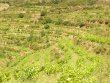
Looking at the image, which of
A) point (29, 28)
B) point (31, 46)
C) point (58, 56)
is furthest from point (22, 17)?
point (58, 56)

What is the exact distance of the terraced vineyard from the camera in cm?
2024

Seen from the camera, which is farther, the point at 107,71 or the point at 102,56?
the point at 102,56

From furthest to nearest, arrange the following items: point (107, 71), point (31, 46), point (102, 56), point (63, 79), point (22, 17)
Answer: point (22, 17), point (31, 46), point (102, 56), point (107, 71), point (63, 79)

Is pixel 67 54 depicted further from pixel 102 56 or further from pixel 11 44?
pixel 11 44

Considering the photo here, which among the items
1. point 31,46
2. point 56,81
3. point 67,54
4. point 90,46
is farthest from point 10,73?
point 31,46

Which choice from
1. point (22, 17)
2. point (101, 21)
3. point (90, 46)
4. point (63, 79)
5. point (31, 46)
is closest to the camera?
point (63, 79)

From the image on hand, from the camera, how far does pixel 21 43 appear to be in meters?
43.7

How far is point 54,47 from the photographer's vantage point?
A: 33344 millimetres

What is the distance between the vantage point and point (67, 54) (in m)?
28.6

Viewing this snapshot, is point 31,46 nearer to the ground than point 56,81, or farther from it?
nearer to the ground

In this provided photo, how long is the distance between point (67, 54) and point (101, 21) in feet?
77.0

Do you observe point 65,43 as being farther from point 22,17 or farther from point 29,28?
point 22,17

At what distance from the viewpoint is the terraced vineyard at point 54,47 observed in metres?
20.2

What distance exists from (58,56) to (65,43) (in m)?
5.20
